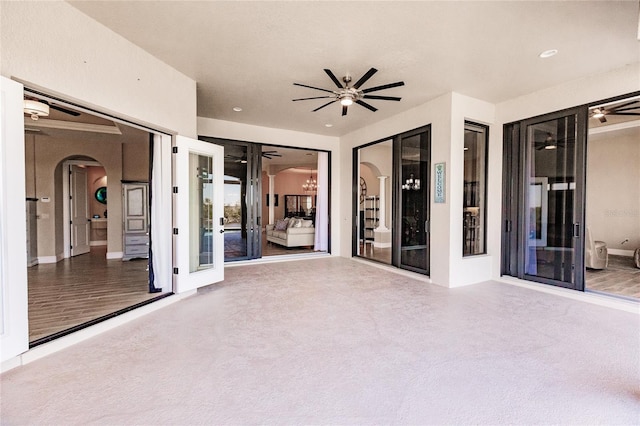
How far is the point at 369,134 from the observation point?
271 inches

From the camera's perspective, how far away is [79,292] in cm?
432

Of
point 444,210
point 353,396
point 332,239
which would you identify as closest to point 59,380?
point 353,396

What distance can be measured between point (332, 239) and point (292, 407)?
609 centimetres

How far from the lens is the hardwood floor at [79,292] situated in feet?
10.7

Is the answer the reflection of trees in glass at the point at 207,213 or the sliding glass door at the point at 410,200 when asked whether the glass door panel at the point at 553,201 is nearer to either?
the sliding glass door at the point at 410,200

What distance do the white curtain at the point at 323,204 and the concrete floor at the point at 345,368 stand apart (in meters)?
4.10

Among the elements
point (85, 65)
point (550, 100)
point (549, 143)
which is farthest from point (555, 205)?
point (85, 65)

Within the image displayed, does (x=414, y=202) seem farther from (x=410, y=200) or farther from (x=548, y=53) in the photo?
(x=548, y=53)

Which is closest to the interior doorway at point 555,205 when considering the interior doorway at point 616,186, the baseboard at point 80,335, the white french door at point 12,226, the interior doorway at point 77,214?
the interior doorway at point 616,186

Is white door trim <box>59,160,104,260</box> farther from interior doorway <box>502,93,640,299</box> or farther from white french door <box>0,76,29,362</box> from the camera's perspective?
interior doorway <box>502,93,640,299</box>

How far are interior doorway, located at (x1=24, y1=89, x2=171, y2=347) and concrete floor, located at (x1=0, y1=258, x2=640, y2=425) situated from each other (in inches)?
55.7

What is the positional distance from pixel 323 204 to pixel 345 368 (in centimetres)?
588

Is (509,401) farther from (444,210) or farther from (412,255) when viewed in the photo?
(412,255)

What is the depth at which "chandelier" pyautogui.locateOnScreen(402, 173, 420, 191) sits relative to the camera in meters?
5.89
